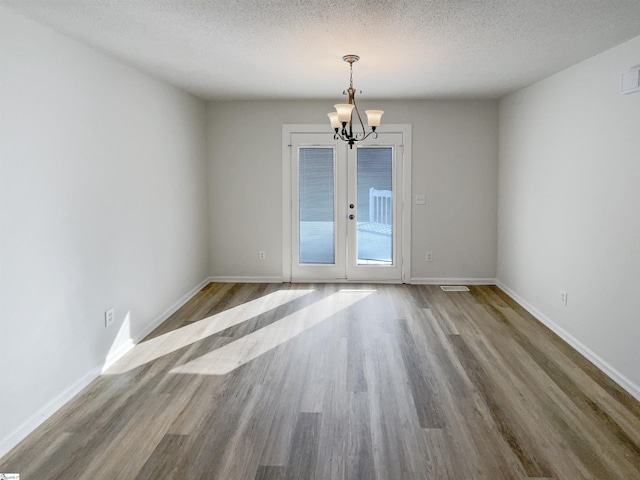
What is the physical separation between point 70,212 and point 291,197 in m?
Result: 3.42

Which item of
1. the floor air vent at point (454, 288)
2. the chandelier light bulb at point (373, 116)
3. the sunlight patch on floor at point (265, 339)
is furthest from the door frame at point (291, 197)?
the chandelier light bulb at point (373, 116)

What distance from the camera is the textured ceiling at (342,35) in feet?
8.82

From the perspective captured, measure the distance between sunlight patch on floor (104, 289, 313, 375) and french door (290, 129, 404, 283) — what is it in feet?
2.53

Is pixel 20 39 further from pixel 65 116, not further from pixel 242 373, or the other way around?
pixel 242 373

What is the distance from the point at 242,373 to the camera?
11.5 feet

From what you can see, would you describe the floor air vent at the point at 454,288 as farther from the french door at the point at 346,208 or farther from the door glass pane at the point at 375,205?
the door glass pane at the point at 375,205

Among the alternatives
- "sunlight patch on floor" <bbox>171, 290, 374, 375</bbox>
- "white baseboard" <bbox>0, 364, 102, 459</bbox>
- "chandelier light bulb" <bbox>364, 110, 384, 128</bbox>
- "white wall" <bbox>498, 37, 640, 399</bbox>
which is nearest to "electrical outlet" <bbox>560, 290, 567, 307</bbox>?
"white wall" <bbox>498, 37, 640, 399</bbox>

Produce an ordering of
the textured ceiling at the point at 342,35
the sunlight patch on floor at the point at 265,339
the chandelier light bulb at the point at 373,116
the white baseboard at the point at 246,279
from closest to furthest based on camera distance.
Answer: the textured ceiling at the point at 342,35, the sunlight patch on floor at the point at 265,339, the chandelier light bulb at the point at 373,116, the white baseboard at the point at 246,279

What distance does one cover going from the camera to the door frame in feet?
20.3

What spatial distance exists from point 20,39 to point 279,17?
1.42 meters

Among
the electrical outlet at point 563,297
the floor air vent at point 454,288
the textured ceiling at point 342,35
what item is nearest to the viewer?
the textured ceiling at point 342,35

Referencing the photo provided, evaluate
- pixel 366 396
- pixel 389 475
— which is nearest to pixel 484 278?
pixel 366 396

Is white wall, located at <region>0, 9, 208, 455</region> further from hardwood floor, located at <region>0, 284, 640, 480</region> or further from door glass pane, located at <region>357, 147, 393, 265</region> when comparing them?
door glass pane, located at <region>357, 147, 393, 265</region>

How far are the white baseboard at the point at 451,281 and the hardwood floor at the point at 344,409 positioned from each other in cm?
157
